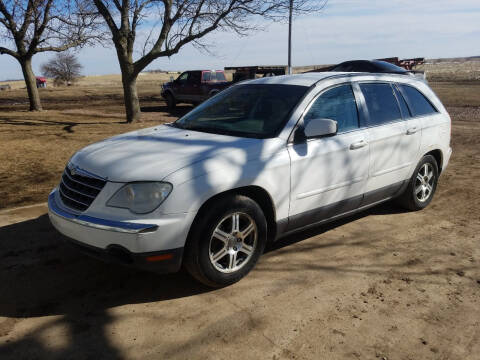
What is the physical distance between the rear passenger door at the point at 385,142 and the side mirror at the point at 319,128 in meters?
0.88

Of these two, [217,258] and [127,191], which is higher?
[127,191]

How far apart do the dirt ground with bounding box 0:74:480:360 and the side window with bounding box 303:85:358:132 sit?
124 cm

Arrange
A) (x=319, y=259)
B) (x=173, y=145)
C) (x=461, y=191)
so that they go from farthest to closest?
(x=461, y=191), (x=319, y=259), (x=173, y=145)

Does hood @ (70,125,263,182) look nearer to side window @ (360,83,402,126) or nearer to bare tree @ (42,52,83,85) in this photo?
side window @ (360,83,402,126)

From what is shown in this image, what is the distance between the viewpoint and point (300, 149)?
156 inches

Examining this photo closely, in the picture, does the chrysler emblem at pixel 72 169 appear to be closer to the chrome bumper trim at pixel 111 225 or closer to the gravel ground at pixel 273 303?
the chrome bumper trim at pixel 111 225

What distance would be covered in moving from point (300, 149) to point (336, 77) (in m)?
1.04

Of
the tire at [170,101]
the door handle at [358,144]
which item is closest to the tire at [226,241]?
the door handle at [358,144]

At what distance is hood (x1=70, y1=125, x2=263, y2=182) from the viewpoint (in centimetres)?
335

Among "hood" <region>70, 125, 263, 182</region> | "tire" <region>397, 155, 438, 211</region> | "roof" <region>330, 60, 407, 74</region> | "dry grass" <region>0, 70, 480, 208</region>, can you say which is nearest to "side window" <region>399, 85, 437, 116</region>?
"tire" <region>397, 155, 438, 211</region>

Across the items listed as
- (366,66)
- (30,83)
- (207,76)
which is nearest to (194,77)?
(207,76)

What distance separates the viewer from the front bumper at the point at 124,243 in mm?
3168

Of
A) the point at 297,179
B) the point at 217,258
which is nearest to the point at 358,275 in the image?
the point at 297,179

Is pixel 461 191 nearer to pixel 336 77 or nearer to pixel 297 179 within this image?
pixel 336 77
